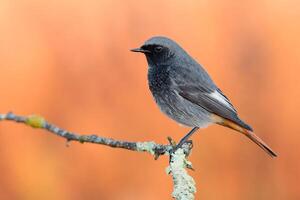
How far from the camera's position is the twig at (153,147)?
2.72 m

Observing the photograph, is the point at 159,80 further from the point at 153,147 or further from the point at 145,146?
the point at 145,146

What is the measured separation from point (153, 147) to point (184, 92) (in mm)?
974

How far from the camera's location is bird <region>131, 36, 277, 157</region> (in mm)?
4750

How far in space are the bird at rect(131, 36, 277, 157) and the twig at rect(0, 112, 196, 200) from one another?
17.9 inches

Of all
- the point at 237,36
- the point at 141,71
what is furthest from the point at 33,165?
the point at 237,36

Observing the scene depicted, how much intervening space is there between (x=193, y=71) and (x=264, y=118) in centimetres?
331

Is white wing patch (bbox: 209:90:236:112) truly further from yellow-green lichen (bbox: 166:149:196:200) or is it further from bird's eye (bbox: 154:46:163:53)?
yellow-green lichen (bbox: 166:149:196:200)

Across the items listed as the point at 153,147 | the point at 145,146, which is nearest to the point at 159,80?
the point at 153,147

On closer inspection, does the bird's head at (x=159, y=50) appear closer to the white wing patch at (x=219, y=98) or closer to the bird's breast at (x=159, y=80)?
the bird's breast at (x=159, y=80)

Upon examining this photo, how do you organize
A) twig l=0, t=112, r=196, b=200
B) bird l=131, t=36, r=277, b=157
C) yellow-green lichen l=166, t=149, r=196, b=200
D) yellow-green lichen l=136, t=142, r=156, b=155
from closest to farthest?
twig l=0, t=112, r=196, b=200, yellow-green lichen l=166, t=149, r=196, b=200, yellow-green lichen l=136, t=142, r=156, b=155, bird l=131, t=36, r=277, b=157

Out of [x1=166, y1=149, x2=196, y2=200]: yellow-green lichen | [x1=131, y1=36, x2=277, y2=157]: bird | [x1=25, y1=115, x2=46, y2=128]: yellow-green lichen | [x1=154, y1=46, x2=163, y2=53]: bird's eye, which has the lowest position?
[x1=25, y1=115, x2=46, y2=128]: yellow-green lichen

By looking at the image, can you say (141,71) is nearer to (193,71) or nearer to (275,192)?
(275,192)

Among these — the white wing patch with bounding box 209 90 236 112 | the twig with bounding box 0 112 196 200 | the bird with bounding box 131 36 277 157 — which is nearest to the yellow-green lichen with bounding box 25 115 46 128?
the twig with bounding box 0 112 196 200

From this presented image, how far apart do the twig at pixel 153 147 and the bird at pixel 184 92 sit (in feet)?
1.49
